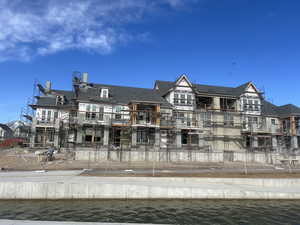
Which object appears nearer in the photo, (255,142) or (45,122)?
(45,122)

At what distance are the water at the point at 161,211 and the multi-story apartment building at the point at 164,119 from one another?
20.3 m

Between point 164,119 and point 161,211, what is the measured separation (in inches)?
1096

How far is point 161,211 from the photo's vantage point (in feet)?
43.3

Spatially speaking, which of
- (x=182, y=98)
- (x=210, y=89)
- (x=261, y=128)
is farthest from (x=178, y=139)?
(x=261, y=128)

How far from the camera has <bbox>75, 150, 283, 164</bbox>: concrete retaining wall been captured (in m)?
32.4

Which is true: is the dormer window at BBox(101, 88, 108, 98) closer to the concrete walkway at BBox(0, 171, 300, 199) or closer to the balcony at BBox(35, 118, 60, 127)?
the balcony at BBox(35, 118, 60, 127)

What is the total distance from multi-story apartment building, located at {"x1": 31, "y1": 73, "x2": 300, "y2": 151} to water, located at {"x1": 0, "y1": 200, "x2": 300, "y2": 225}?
2027cm

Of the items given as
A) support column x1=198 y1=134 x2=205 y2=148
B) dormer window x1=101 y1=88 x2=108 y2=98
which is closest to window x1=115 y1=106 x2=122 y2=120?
dormer window x1=101 y1=88 x2=108 y2=98

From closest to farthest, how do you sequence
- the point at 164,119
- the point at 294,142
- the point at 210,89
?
the point at 164,119, the point at 294,142, the point at 210,89

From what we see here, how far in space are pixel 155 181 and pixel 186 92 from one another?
2832 centimetres

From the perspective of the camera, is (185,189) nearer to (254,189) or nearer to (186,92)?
(254,189)

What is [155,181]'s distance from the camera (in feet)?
58.7

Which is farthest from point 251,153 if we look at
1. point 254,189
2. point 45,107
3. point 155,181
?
point 45,107

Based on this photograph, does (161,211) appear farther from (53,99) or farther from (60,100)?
(53,99)
